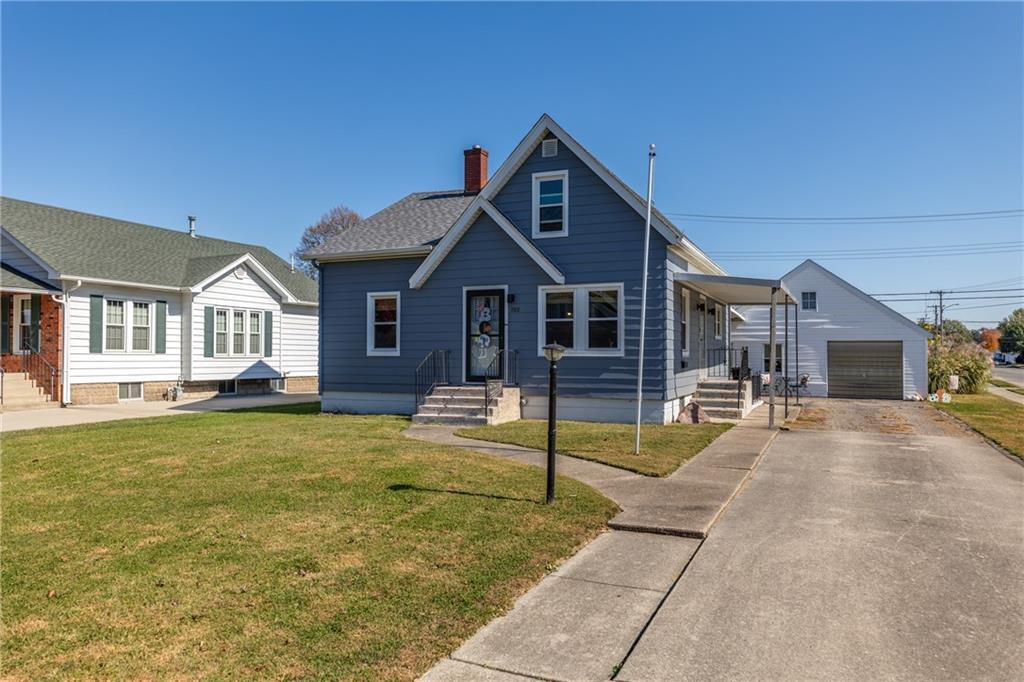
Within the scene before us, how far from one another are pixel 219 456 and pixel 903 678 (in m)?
8.53

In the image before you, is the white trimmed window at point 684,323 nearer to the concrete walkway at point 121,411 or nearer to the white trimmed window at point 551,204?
the white trimmed window at point 551,204

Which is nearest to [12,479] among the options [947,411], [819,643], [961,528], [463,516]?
[463,516]

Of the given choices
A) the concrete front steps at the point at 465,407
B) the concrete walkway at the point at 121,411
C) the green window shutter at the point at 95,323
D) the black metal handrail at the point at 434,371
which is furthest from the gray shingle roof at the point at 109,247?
the concrete front steps at the point at 465,407

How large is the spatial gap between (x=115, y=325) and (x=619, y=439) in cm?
1669

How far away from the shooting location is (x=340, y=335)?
660 inches

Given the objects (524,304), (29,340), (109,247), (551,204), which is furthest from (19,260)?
(551,204)

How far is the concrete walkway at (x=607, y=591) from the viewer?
3.48 meters

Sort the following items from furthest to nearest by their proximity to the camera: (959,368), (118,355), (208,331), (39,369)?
(959,368) < (208,331) < (118,355) < (39,369)

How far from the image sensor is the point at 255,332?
79.9 ft

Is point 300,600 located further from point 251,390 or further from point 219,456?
point 251,390

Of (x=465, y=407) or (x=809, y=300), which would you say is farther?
(x=809, y=300)

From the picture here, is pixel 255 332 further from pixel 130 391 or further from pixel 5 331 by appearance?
pixel 5 331

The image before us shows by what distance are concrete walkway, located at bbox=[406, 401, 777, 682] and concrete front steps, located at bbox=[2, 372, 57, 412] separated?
16.6 metres

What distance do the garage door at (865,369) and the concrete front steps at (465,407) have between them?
17309 mm
